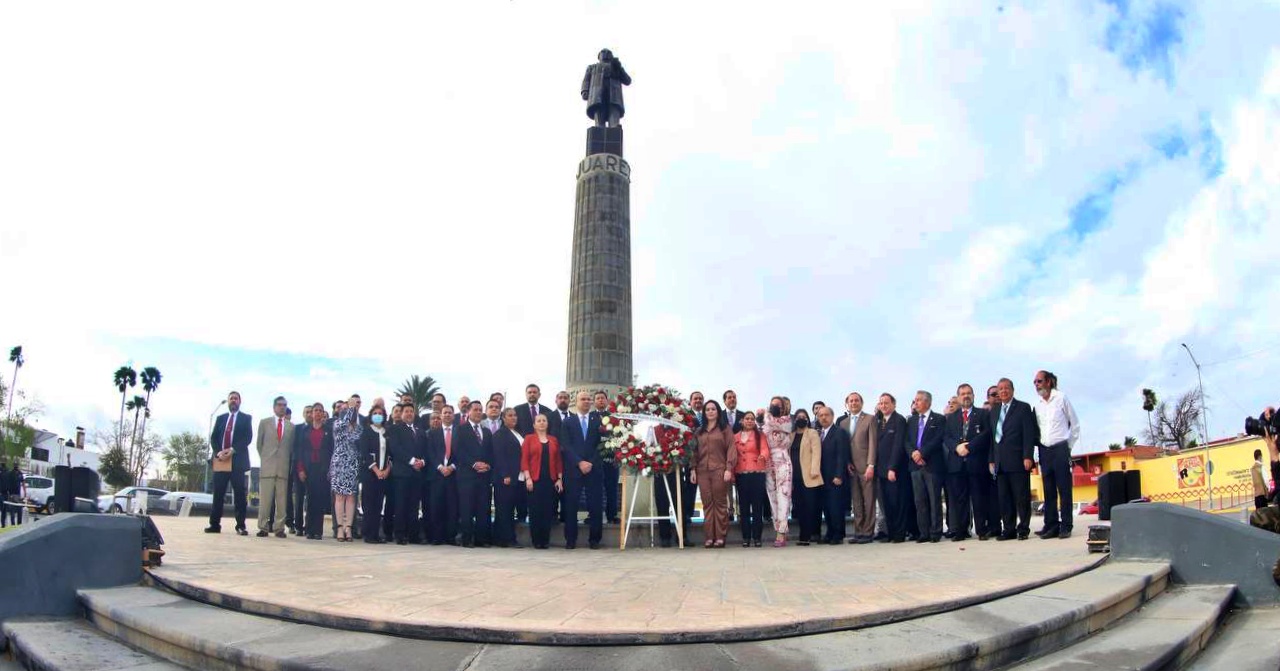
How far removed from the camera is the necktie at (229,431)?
34.3 ft

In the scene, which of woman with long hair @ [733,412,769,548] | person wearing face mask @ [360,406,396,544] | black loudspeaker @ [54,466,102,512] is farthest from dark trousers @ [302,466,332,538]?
woman with long hair @ [733,412,769,548]

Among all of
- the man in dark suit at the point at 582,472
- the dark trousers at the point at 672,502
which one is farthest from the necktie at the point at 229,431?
the dark trousers at the point at 672,502

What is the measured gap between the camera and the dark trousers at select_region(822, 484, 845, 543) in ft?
32.4

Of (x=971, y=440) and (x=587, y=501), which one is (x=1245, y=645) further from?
(x=587, y=501)

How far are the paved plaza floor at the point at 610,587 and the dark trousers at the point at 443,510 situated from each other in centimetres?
171

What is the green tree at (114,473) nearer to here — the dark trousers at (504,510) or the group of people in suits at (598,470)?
the group of people in suits at (598,470)

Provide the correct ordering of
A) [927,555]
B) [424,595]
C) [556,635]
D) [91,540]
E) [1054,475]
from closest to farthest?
[556,635] < [424,595] < [91,540] < [927,555] < [1054,475]

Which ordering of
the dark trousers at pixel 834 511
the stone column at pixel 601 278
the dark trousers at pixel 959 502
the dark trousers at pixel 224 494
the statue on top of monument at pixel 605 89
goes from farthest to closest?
the statue on top of monument at pixel 605 89, the stone column at pixel 601 278, the dark trousers at pixel 224 494, the dark trousers at pixel 834 511, the dark trousers at pixel 959 502

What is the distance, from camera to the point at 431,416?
1043 cm

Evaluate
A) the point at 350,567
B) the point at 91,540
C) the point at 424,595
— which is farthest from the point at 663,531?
the point at 91,540

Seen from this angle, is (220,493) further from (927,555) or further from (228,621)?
(927,555)

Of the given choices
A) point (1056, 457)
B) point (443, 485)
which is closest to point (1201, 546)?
point (1056, 457)

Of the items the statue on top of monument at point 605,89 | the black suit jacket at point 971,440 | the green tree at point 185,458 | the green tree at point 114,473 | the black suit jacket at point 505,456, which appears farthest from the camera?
the green tree at point 185,458

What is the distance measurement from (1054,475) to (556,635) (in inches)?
259
